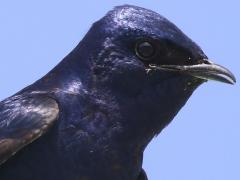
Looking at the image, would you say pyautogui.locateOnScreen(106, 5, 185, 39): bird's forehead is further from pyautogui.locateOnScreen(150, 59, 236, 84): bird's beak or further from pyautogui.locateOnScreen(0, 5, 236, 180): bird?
pyautogui.locateOnScreen(150, 59, 236, 84): bird's beak

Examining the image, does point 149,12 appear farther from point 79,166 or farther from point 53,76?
point 79,166

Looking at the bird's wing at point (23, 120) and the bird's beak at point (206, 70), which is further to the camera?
the bird's beak at point (206, 70)

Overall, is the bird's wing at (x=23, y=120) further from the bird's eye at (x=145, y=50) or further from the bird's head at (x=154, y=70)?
the bird's eye at (x=145, y=50)

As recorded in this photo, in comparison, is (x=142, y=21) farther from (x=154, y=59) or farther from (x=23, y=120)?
(x=23, y=120)

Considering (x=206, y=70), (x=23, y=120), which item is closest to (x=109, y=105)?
(x=23, y=120)

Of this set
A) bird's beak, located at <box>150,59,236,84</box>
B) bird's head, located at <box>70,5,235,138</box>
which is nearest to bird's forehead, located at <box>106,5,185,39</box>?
bird's head, located at <box>70,5,235,138</box>

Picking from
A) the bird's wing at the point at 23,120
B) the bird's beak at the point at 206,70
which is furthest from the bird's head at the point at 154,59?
the bird's wing at the point at 23,120
